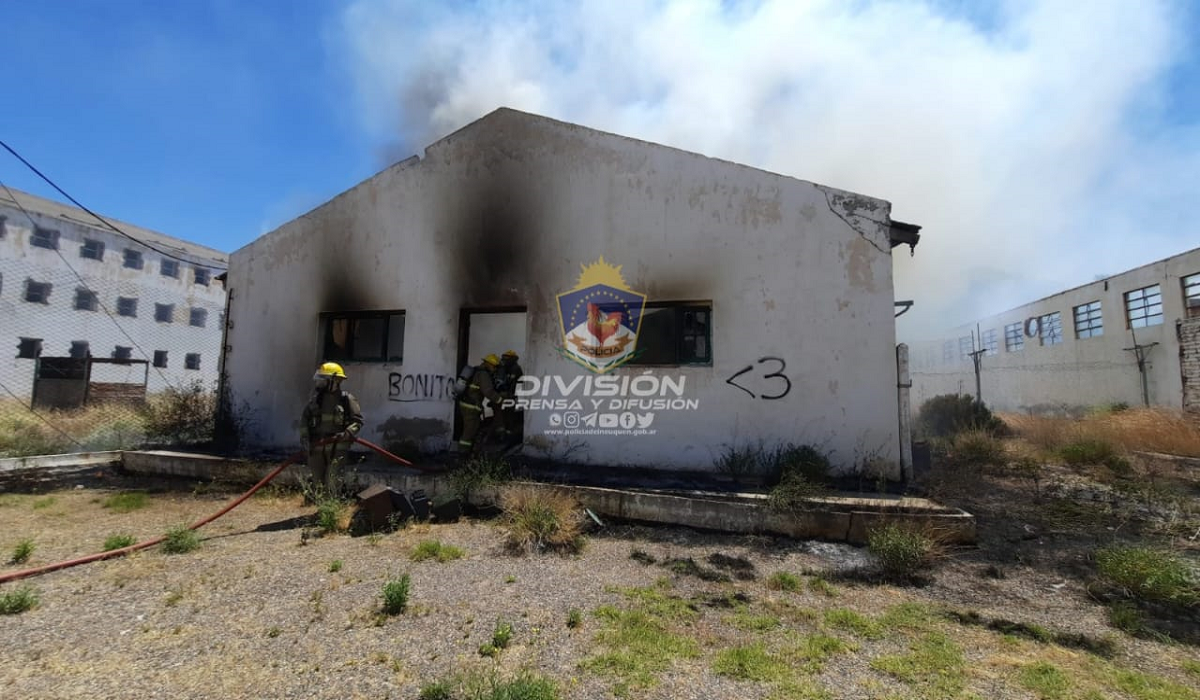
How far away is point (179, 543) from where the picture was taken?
A: 4.86 meters

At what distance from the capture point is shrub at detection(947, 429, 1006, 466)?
27.5ft

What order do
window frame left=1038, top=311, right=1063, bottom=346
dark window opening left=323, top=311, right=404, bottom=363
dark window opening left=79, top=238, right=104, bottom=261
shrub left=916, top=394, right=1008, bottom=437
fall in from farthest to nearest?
dark window opening left=79, top=238, right=104, bottom=261 → window frame left=1038, top=311, right=1063, bottom=346 → shrub left=916, top=394, right=1008, bottom=437 → dark window opening left=323, top=311, right=404, bottom=363

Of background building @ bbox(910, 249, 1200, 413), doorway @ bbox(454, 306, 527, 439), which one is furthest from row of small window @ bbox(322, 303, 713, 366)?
background building @ bbox(910, 249, 1200, 413)

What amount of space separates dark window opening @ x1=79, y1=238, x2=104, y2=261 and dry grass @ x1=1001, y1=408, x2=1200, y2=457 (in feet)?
138

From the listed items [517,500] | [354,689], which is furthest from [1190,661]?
[517,500]

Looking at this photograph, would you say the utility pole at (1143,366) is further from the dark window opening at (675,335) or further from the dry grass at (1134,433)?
the dark window opening at (675,335)

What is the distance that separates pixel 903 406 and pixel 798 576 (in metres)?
3.46

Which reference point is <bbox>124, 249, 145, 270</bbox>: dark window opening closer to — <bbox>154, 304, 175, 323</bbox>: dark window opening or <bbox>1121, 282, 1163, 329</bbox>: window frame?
<bbox>154, 304, 175, 323</bbox>: dark window opening

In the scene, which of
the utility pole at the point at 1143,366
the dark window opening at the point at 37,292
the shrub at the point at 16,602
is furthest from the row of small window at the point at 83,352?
the utility pole at the point at 1143,366

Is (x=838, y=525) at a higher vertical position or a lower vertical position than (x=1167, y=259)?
lower

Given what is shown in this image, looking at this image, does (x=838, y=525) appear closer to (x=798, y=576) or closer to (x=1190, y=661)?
(x=798, y=576)

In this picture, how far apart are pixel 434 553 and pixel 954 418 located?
12.8m

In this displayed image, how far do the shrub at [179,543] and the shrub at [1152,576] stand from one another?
8194mm

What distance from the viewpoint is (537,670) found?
2.81m
